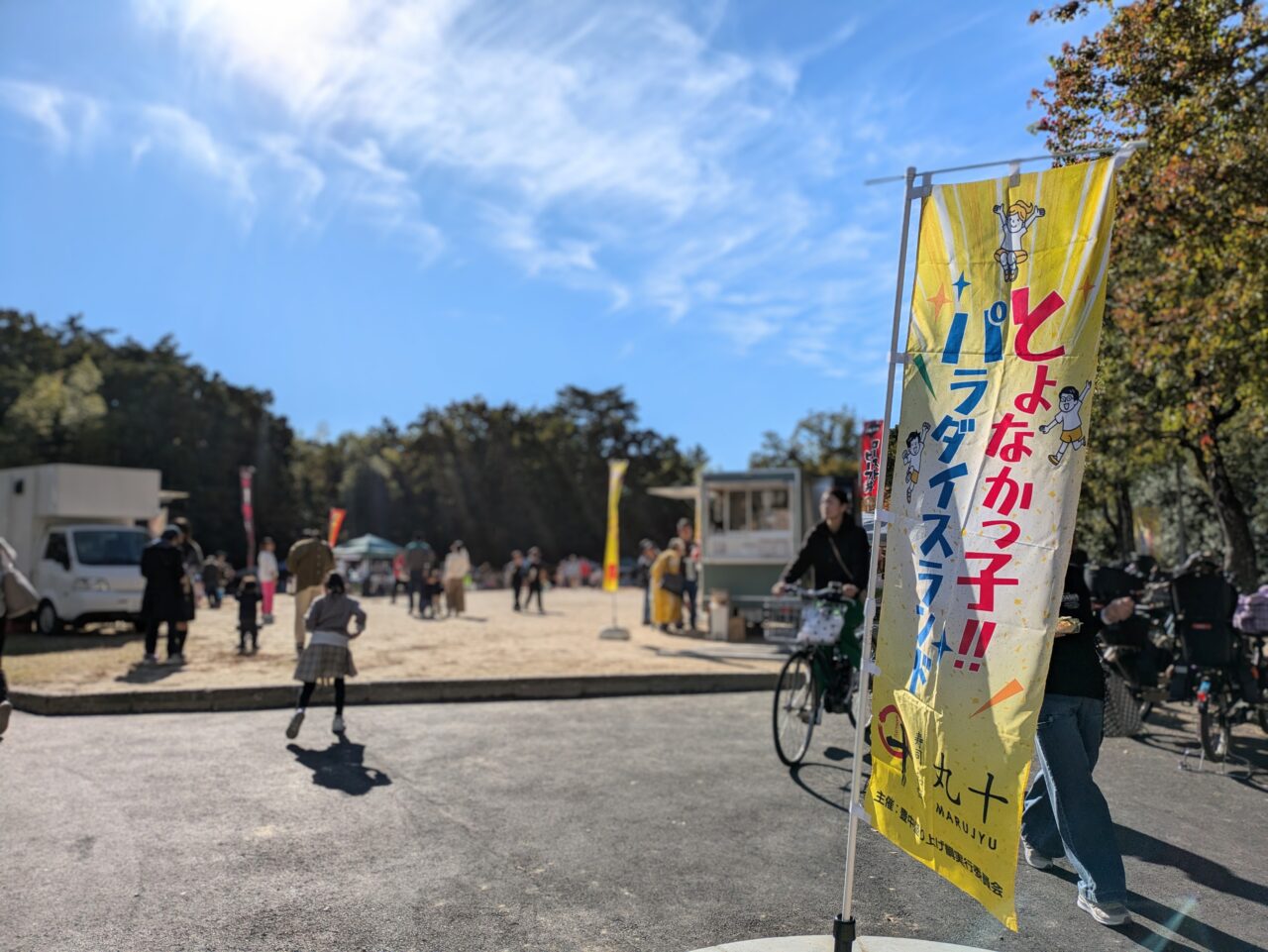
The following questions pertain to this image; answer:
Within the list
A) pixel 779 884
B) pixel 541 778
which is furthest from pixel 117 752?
pixel 779 884

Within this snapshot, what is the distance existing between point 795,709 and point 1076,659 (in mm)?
2754

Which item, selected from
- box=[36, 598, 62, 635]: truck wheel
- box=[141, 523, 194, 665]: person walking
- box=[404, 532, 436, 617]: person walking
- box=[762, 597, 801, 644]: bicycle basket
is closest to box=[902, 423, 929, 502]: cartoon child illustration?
box=[141, 523, 194, 665]: person walking

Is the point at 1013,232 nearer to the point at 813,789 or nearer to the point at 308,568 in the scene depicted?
the point at 813,789

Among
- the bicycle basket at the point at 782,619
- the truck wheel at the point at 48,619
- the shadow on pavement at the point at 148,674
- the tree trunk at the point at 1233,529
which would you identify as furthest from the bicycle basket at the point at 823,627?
the truck wheel at the point at 48,619

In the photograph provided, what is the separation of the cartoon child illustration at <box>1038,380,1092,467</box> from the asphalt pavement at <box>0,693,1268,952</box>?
7.06 feet

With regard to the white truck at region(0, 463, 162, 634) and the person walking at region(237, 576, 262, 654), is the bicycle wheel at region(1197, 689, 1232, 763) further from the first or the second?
the white truck at region(0, 463, 162, 634)

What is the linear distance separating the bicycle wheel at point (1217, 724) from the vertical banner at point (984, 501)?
5078mm

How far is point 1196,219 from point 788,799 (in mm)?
6770

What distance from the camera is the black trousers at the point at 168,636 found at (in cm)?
1209

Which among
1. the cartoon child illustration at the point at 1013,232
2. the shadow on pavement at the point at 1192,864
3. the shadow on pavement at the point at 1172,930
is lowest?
the shadow on pavement at the point at 1172,930

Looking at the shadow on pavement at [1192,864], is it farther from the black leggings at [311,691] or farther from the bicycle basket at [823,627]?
the black leggings at [311,691]

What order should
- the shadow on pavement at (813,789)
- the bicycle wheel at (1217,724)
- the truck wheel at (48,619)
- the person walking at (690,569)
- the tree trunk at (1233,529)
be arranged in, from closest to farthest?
1. the shadow on pavement at (813,789)
2. the bicycle wheel at (1217,724)
3. the tree trunk at (1233,529)
4. the truck wheel at (48,619)
5. the person walking at (690,569)

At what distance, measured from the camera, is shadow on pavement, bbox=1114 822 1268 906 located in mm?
4633

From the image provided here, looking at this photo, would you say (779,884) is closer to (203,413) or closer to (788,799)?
(788,799)
